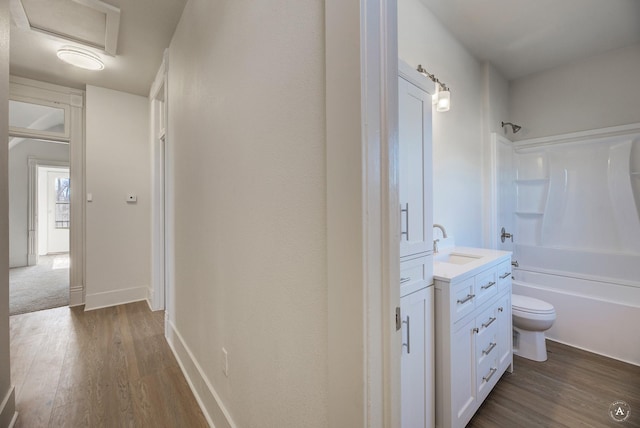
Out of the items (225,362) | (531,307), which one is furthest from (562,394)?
(225,362)

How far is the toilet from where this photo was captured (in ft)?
6.73

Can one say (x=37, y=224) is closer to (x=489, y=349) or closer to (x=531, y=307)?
(x=489, y=349)

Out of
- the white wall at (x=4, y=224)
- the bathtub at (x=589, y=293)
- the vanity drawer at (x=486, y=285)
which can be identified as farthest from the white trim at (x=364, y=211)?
the bathtub at (x=589, y=293)

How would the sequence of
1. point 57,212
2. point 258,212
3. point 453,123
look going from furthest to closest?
point 57,212 < point 453,123 < point 258,212

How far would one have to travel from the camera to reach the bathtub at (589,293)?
7.06ft

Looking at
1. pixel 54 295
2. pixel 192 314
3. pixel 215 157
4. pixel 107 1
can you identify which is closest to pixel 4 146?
pixel 215 157

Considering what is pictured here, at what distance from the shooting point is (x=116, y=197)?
128 inches

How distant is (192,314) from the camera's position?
182 centimetres

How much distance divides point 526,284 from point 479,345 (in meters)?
1.71

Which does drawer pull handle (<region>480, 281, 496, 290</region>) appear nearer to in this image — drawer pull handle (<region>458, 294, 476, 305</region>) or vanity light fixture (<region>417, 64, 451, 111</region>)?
drawer pull handle (<region>458, 294, 476, 305</region>)

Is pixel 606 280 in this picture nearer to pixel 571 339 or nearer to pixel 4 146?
pixel 571 339

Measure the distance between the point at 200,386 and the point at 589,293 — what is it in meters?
3.48

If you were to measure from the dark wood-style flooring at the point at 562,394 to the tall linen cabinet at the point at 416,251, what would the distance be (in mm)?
616

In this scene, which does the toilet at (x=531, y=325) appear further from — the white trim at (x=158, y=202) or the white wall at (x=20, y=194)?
the white wall at (x=20, y=194)
